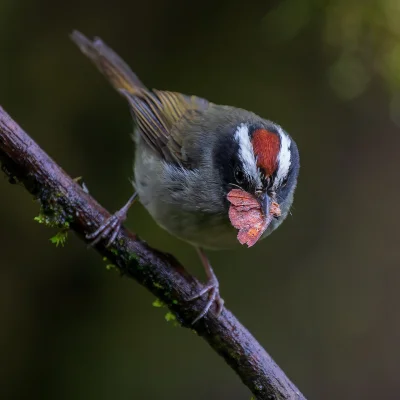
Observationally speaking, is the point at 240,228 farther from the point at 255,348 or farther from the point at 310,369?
the point at 310,369

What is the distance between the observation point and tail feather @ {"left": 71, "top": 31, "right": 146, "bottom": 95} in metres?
3.77

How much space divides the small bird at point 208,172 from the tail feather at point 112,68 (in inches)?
2.7

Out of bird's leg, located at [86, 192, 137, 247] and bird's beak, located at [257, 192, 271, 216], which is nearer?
bird's leg, located at [86, 192, 137, 247]

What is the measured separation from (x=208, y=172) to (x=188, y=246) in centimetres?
192

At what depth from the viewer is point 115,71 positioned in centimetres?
381

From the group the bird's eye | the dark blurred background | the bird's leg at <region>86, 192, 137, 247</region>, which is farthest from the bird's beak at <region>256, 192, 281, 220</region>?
the dark blurred background

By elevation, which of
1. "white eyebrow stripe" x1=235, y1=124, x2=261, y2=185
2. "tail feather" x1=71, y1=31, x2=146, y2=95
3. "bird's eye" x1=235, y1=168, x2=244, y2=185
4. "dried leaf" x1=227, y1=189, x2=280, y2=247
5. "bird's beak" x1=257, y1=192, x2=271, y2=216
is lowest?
"dried leaf" x1=227, y1=189, x2=280, y2=247

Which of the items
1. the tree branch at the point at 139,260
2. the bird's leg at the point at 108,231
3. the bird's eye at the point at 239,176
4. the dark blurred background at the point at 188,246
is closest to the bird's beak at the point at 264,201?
the bird's eye at the point at 239,176

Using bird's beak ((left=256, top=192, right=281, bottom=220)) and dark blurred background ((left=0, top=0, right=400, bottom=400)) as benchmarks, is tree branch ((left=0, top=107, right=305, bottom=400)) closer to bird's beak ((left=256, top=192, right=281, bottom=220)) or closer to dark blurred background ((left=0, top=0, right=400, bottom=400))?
bird's beak ((left=256, top=192, right=281, bottom=220))

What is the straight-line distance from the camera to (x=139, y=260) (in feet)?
8.63

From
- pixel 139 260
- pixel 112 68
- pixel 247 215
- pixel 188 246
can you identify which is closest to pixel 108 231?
pixel 139 260

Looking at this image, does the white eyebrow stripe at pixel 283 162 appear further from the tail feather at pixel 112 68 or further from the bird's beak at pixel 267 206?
the tail feather at pixel 112 68

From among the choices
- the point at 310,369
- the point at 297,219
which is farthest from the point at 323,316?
the point at 297,219

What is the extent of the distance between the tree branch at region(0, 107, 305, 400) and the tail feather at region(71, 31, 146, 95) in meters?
1.38
